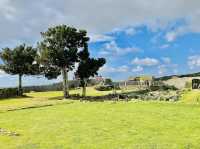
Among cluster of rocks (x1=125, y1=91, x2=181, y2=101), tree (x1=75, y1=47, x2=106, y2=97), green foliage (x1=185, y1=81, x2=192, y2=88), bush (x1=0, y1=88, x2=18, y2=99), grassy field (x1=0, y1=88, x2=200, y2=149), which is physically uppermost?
tree (x1=75, y1=47, x2=106, y2=97)

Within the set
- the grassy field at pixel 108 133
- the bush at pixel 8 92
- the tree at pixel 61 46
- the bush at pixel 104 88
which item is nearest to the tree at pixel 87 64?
the tree at pixel 61 46

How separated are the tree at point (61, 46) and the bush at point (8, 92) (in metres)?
10.2

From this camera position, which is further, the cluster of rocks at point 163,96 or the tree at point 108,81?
the tree at point 108,81

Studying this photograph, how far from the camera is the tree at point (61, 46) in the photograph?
67.6m

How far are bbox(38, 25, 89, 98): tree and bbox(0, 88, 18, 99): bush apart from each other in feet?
33.5

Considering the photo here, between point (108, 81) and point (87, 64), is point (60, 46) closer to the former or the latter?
point (87, 64)

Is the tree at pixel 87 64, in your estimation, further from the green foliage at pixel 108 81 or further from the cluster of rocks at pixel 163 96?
the green foliage at pixel 108 81

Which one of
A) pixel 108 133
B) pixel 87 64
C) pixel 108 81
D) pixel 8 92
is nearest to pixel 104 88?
pixel 108 81

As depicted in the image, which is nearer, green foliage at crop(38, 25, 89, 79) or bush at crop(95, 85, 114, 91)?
green foliage at crop(38, 25, 89, 79)

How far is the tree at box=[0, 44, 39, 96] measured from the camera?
77812 mm

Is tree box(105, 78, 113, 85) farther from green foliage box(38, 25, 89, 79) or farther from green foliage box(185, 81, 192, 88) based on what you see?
green foliage box(38, 25, 89, 79)

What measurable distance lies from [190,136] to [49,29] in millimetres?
51025

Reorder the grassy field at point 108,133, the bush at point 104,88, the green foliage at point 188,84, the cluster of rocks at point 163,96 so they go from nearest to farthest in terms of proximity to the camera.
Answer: the grassy field at point 108,133, the cluster of rocks at point 163,96, the green foliage at point 188,84, the bush at point 104,88

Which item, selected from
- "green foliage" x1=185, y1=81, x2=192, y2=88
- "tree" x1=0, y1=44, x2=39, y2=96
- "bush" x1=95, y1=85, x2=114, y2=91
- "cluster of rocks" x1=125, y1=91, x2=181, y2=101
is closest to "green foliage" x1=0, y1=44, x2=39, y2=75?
"tree" x1=0, y1=44, x2=39, y2=96
